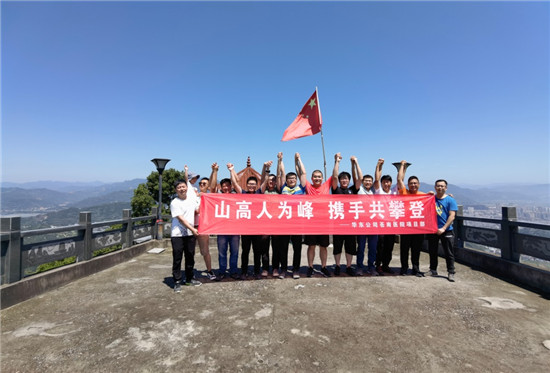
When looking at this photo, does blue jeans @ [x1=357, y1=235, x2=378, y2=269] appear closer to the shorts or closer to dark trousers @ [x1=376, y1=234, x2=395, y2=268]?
dark trousers @ [x1=376, y1=234, x2=395, y2=268]

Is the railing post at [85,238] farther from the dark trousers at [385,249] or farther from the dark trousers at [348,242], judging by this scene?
the dark trousers at [385,249]

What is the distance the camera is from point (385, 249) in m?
5.60

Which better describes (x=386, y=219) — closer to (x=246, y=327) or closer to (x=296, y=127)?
(x=246, y=327)

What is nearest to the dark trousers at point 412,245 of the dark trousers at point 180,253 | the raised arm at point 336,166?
the raised arm at point 336,166

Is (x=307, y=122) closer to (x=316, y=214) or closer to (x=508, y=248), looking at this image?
(x=316, y=214)

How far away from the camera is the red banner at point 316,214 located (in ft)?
16.7

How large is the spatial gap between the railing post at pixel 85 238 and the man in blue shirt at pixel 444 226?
7.76 m

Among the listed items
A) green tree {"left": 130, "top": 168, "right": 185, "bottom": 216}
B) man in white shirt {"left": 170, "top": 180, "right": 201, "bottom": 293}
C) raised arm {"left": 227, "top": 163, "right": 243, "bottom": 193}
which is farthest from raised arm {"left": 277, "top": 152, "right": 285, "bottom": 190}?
green tree {"left": 130, "top": 168, "right": 185, "bottom": 216}

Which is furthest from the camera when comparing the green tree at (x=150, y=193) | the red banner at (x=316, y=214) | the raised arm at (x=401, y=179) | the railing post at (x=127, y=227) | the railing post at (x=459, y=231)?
the green tree at (x=150, y=193)

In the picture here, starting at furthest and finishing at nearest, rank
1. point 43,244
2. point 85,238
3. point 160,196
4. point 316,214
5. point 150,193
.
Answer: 1. point 150,193
2. point 160,196
3. point 85,238
4. point 316,214
5. point 43,244

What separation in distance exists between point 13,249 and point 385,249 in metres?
7.07

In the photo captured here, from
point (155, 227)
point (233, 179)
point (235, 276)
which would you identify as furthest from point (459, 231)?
point (155, 227)

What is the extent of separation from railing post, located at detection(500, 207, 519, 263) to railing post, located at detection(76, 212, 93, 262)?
9.29 meters

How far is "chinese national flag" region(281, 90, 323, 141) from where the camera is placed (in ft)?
29.2
